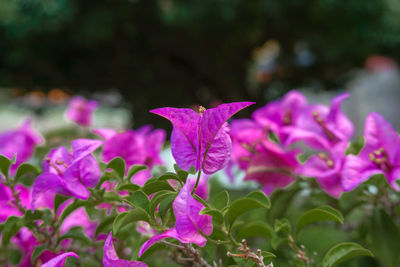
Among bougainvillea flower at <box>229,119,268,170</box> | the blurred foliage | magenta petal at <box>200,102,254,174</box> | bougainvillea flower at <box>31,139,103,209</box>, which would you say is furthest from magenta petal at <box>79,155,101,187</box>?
the blurred foliage

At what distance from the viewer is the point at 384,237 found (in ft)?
1.46

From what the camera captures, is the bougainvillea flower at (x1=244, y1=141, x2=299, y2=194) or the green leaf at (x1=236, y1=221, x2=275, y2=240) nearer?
the green leaf at (x1=236, y1=221, x2=275, y2=240)

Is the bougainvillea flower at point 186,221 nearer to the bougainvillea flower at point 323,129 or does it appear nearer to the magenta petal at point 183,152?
the magenta petal at point 183,152

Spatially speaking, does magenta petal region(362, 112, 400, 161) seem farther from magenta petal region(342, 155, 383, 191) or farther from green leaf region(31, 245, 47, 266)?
green leaf region(31, 245, 47, 266)

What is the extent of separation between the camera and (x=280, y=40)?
Result: 406 centimetres

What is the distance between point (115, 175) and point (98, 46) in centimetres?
338

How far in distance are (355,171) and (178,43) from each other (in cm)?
344

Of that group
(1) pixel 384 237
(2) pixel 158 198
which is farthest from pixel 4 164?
(1) pixel 384 237

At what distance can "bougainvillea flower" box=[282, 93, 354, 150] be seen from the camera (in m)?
0.48

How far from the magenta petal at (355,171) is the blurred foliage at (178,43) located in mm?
2631

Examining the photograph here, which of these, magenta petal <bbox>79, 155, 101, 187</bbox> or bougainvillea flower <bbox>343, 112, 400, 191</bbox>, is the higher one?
bougainvillea flower <bbox>343, 112, 400, 191</bbox>

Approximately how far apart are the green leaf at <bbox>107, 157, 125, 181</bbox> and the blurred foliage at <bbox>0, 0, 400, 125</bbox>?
266 cm

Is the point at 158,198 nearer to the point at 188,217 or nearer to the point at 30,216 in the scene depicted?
the point at 188,217

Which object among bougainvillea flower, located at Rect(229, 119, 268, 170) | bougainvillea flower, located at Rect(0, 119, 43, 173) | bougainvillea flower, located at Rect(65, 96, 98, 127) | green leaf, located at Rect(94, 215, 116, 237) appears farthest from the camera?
bougainvillea flower, located at Rect(65, 96, 98, 127)
